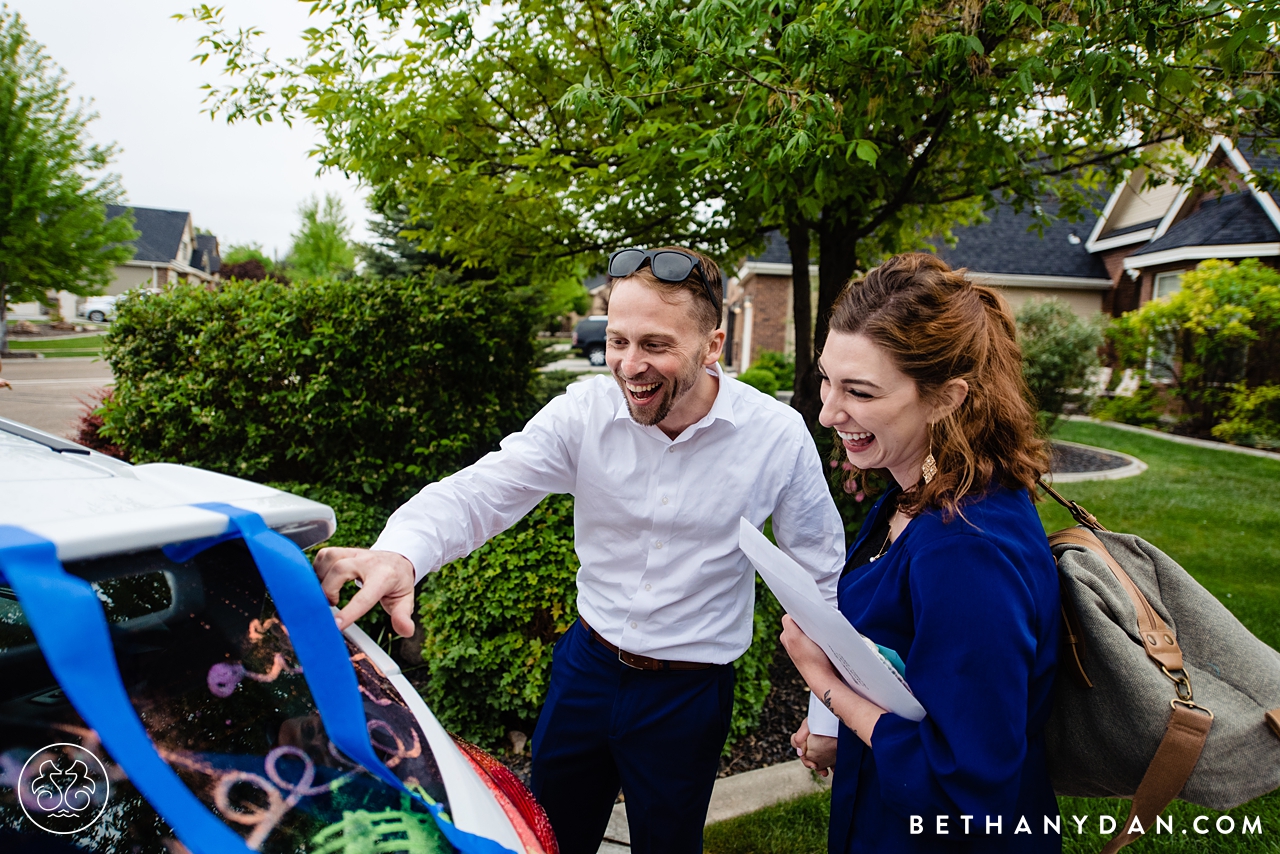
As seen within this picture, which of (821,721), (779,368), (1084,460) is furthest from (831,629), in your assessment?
(779,368)

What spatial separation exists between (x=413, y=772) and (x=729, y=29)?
2.68 metres

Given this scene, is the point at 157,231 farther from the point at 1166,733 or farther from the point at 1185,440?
the point at 1166,733

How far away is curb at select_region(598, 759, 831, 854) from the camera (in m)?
3.04

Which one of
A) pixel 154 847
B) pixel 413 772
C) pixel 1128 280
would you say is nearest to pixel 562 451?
pixel 413 772

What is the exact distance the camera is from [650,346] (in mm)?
2062

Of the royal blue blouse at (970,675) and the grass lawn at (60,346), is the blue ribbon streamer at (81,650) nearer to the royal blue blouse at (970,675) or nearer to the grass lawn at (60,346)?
the royal blue blouse at (970,675)

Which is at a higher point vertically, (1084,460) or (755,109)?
(755,109)

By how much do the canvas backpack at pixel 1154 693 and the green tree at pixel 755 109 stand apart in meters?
1.85

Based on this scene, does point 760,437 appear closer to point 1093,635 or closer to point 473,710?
point 1093,635

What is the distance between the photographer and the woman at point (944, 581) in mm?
1231

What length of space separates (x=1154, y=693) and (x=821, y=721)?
83cm

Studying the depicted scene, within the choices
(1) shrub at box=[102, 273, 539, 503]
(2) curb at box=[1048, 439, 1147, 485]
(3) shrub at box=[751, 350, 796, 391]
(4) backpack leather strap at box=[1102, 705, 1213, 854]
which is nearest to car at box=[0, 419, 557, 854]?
(4) backpack leather strap at box=[1102, 705, 1213, 854]

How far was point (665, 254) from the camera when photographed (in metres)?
2.08

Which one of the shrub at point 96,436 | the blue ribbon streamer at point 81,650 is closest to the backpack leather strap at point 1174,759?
the blue ribbon streamer at point 81,650
